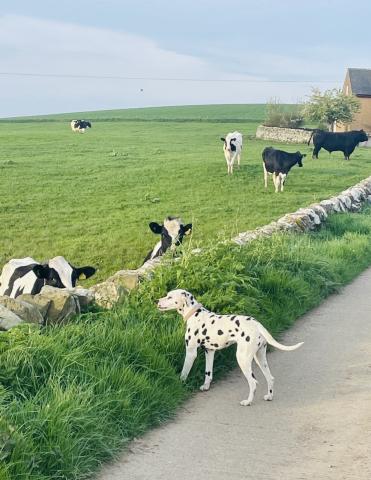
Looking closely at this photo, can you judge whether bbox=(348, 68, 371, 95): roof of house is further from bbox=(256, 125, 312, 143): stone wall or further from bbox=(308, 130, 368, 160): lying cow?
bbox=(308, 130, 368, 160): lying cow

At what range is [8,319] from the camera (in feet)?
24.0

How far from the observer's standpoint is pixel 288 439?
20.1 feet

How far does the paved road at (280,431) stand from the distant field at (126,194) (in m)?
3.97

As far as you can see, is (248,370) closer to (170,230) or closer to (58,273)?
(58,273)

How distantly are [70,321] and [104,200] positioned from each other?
15600 millimetres

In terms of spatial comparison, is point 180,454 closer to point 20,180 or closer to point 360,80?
point 20,180

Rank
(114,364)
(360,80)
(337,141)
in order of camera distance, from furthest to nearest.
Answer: (360,80) < (337,141) < (114,364)

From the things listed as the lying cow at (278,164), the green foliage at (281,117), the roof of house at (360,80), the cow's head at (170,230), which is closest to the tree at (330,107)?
the green foliage at (281,117)

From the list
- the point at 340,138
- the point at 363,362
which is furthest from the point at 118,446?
the point at 340,138

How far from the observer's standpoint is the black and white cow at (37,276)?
11.3 m

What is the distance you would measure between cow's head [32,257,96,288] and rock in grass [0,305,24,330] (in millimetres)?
3582

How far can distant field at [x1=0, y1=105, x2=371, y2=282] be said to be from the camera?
57.3ft

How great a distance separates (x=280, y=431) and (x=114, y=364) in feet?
5.14

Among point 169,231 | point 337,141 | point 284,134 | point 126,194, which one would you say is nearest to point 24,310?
point 169,231
